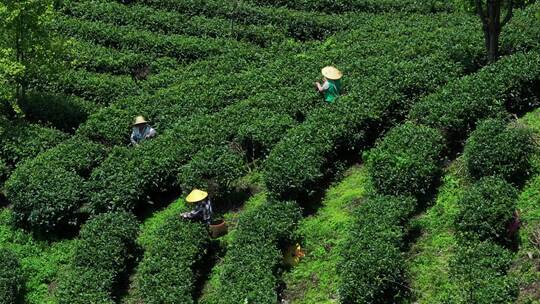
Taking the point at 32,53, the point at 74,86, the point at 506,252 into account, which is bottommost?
the point at 74,86

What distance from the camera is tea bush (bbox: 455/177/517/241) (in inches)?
626

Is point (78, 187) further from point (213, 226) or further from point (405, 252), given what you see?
point (405, 252)

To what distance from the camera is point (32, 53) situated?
23453mm

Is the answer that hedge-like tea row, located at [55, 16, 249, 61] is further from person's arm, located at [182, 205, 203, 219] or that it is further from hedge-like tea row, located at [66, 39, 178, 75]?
person's arm, located at [182, 205, 203, 219]

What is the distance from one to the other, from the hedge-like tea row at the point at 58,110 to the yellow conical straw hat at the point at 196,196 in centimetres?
674

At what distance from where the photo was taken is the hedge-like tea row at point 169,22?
27672 millimetres

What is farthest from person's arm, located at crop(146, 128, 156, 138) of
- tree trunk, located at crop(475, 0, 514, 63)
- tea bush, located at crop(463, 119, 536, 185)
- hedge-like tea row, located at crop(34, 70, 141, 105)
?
tree trunk, located at crop(475, 0, 514, 63)

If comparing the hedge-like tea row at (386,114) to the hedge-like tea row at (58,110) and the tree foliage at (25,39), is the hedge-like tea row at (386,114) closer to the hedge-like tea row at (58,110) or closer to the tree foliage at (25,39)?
the hedge-like tea row at (58,110)

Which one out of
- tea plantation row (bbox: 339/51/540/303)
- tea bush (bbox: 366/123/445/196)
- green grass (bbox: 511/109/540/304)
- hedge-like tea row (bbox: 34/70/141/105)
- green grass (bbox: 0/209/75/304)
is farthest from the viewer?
hedge-like tea row (bbox: 34/70/141/105)

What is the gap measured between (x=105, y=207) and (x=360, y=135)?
6170mm

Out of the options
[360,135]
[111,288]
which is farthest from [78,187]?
[360,135]

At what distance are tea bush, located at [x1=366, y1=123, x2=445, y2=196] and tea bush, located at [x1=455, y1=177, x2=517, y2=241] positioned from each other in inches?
51.3

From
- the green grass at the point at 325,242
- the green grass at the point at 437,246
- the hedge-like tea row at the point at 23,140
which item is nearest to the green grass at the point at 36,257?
the hedge-like tea row at the point at 23,140

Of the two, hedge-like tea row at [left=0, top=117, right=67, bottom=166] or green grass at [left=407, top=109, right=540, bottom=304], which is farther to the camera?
hedge-like tea row at [left=0, top=117, right=67, bottom=166]
